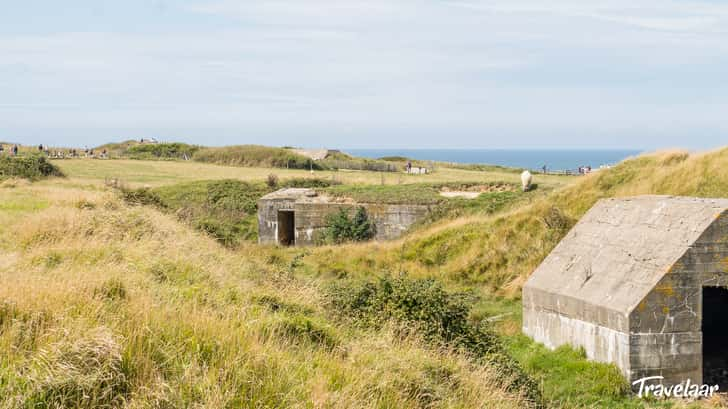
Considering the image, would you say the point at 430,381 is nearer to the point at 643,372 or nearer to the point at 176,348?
the point at 176,348

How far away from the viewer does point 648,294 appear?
11.9 metres

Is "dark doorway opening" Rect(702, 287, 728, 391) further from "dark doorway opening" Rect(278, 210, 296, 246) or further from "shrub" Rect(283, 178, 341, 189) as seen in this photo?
"shrub" Rect(283, 178, 341, 189)

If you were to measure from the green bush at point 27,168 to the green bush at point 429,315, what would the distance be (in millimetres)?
27433

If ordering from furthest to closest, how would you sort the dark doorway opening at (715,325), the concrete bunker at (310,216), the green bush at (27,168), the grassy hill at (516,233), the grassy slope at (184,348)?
the green bush at (27,168) → the concrete bunker at (310,216) → the grassy hill at (516,233) → the dark doorway opening at (715,325) → the grassy slope at (184,348)

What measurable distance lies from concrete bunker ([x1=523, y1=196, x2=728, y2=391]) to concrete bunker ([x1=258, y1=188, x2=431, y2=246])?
1635 cm

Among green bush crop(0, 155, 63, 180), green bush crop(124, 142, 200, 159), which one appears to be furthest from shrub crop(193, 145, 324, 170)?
green bush crop(0, 155, 63, 180)

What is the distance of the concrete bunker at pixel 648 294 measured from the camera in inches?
468

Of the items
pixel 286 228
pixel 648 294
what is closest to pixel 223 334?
pixel 648 294

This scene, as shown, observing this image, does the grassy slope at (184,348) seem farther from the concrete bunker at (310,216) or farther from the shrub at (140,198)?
the concrete bunker at (310,216)

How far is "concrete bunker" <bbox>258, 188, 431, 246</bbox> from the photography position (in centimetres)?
3122

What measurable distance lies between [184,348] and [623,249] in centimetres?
875

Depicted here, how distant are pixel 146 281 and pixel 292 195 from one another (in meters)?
24.2

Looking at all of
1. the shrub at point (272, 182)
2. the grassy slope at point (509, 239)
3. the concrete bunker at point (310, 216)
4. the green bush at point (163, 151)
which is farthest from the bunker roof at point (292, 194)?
the green bush at point (163, 151)

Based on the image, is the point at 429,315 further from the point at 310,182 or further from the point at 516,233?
the point at 310,182
